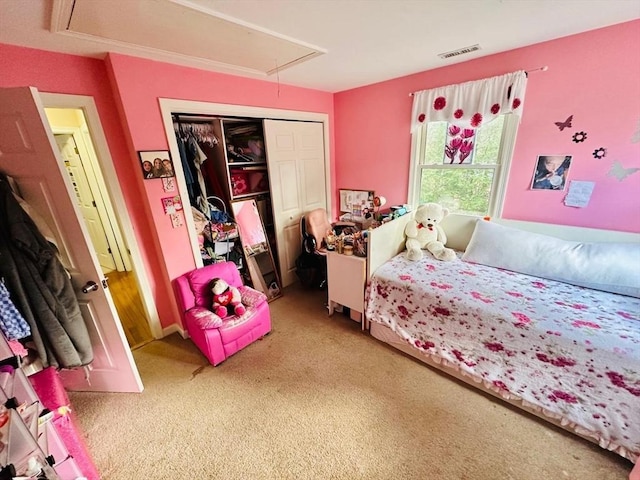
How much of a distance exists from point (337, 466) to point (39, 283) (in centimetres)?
192

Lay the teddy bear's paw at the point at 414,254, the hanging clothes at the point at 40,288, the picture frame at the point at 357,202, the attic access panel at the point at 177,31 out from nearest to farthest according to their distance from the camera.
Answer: the attic access panel at the point at 177,31 → the hanging clothes at the point at 40,288 → the teddy bear's paw at the point at 414,254 → the picture frame at the point at 357,202

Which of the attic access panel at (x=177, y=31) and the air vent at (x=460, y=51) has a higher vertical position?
the air vent at (x=460, y=51)

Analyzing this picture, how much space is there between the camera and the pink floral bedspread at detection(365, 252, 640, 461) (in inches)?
52.5

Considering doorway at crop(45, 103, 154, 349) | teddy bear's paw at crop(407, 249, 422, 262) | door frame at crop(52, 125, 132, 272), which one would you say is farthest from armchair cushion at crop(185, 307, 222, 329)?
teddy bear's paw at crop(407, 249, 422, 262)

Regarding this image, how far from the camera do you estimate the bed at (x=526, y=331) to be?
1.34 m

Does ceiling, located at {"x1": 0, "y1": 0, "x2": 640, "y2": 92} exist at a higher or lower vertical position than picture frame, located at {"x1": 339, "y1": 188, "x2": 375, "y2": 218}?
higher

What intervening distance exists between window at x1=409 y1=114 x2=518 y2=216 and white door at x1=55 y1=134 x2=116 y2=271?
154 inches

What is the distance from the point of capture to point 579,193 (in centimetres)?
204

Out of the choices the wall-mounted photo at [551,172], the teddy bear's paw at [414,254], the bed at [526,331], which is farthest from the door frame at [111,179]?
the wall-mounted photo at [551,172]

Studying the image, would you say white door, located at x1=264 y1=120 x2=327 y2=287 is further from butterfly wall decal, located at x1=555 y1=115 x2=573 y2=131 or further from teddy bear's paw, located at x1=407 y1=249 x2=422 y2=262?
butterfly wall decal, located at x1=555 y1=115 x2=573 y2=131

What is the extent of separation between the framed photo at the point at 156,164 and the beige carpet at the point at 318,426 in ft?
4.97

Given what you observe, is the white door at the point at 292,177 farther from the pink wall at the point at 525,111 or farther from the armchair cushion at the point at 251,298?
the armchair cushion at the point at 251,298

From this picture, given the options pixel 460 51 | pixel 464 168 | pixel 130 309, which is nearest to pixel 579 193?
pixel 464 168

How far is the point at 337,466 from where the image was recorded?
139cm
